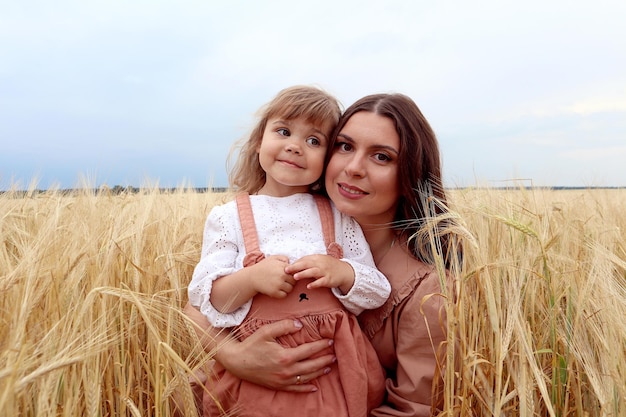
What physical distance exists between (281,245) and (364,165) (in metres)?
0.40

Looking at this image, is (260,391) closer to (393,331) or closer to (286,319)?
(286,319)

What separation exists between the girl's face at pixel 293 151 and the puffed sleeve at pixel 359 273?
194 mm

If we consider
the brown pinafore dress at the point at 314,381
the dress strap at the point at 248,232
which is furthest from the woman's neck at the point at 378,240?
the dress strap at the point at 248,232

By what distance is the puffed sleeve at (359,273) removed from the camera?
5.46ft

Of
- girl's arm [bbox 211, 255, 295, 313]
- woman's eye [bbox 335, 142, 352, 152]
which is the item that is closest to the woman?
woman's eye [bbox 335, 142, 352, 152]

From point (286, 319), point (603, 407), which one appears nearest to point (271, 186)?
point (286, 319)

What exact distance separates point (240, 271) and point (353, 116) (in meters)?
0.69

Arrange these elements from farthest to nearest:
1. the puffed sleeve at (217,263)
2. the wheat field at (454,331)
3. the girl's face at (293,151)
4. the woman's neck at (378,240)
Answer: the woman's neck at (378,240), the girl's face at (293,151), the puffed sleeve at (217,263), the wheat field at (454,331)

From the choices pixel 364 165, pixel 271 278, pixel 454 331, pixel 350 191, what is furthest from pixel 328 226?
pixel 454 331

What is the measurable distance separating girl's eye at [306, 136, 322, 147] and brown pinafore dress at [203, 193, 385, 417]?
0.42 metres

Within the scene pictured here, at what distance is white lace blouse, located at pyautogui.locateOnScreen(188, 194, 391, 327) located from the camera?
166 centimetres

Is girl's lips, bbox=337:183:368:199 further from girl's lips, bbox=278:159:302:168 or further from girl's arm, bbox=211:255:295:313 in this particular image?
girl's arm, bbox=211:255:295:313

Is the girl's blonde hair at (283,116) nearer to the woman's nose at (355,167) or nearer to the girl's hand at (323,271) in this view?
the woman's nose at (355,167)

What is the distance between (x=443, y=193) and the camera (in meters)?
2.00
